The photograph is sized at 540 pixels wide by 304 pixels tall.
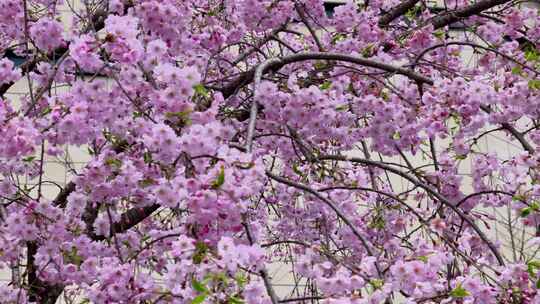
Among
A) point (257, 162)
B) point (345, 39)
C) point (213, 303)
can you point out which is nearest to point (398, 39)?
point (345, 39)

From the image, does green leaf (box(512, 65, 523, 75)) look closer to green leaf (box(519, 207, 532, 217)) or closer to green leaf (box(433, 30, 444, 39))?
green leaf (box(519, 207, 532, 217))

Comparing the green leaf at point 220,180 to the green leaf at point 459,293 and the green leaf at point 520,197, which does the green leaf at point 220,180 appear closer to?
the green leaf at point 459,293

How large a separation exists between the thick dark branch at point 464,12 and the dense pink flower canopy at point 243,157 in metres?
0.01

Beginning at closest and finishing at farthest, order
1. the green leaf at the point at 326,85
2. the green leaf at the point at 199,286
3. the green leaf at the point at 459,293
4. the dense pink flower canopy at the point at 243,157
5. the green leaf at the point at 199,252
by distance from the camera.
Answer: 1. the green leaf at the point at 199,286
2. the green leaf at the point at 199,252
3. the dense pink flower canopy at the point at 243,157
4. the green leaf at the point at 459,293
5. the green leaf at the point at 326,85

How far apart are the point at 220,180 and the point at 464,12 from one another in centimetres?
273

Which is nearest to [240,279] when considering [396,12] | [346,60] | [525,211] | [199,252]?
[199,252]

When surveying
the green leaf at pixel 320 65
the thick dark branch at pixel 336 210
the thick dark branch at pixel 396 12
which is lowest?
the thick dark branch at pixel 336 210

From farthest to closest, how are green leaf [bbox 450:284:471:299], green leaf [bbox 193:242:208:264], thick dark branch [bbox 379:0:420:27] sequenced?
thick dark branch [bbox 379:0:420:27] < green leaf [bbox 450:284:471:299] < green leaf [bbox 193:242:208:264]

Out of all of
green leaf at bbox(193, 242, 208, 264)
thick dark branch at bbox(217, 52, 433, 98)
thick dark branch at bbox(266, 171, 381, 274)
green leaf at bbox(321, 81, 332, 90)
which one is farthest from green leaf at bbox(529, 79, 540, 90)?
green leaf at bbox(193, 242, 208, 264)

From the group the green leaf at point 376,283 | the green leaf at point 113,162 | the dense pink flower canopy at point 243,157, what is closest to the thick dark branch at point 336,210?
the dense pink flower canopy at point 243,157

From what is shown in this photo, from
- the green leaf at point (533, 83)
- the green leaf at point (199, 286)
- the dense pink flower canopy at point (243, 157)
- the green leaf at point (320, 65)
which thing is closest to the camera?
the green leaf at point (199, 286)

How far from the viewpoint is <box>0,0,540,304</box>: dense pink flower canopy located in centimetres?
219

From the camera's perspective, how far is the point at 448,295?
2.42 m

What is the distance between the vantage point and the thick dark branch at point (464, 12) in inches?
166
